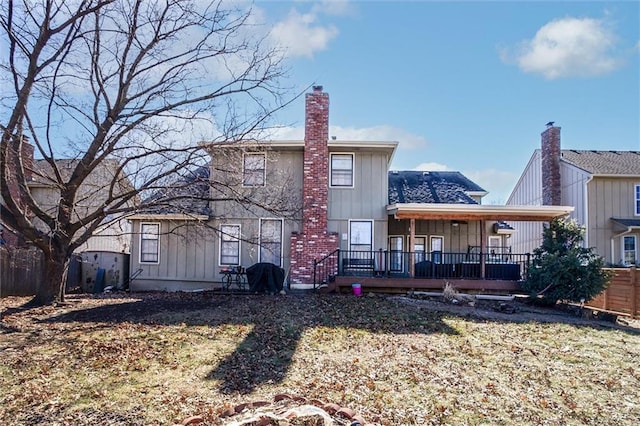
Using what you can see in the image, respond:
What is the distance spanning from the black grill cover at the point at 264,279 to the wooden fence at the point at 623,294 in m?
8.51

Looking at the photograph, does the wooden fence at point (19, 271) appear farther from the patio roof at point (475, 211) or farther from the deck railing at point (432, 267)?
the patio roof at point (475, 211)

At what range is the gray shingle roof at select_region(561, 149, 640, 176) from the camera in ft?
57.4

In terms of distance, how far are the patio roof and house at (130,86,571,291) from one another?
0.03 meters

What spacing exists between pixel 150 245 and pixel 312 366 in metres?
10.7

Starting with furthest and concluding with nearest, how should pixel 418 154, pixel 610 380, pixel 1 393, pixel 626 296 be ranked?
pixel 418 154, pixel 626 296, pixel 610 380, pixel 1 393

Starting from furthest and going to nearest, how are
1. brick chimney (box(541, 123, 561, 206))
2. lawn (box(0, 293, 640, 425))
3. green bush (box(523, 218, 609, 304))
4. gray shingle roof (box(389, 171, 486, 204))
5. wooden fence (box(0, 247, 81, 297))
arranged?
1. brick chimney (box(541, 123, 561, 206))
2. gray shingle roof (box(389, 171, 486, 204))
3. wooden fence (box(0, 247, 81, 297))
4. green bush (box(523, 218, 609, 304))
5. lawn (box(0, 293, 640, 425))

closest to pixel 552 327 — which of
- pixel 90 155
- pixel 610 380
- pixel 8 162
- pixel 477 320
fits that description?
pixel 477 320

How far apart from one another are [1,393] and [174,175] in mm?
5815

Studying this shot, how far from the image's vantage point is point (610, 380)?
18.4 ft

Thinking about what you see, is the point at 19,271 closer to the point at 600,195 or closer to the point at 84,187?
the point at 84,187

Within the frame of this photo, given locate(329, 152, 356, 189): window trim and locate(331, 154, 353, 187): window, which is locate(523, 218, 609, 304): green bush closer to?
locate(329, 152, 356, 189): window trim

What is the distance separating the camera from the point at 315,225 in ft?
44.7

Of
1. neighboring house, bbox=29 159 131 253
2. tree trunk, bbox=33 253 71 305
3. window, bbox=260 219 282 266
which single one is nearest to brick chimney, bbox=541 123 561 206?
window, bbox=260 219 282 266

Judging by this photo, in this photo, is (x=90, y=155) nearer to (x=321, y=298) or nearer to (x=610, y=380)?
(x=321, y=298)
